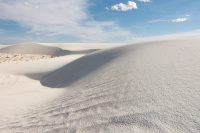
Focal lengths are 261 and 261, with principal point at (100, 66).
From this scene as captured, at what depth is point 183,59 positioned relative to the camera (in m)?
6.14

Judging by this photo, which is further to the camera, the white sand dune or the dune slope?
the dune slope

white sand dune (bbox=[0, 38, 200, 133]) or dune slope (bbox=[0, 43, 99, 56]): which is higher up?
dune slope (bbox=[0, 43, 99, 56])

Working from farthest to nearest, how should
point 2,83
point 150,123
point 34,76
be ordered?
1. point 34,76
2. point 2,83
3. point 150,123

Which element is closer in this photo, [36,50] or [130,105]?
[130,105]

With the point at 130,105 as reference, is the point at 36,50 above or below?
above

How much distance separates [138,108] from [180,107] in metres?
0.60

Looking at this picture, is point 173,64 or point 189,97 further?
point 173,64

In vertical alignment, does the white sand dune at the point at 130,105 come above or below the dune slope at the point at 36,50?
below

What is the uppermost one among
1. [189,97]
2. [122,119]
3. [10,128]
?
[189,97]

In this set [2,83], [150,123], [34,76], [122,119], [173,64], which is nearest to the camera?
[150,123]

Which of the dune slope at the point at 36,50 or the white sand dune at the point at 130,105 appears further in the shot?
the dune slope at the point at 36,50

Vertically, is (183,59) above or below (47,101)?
above

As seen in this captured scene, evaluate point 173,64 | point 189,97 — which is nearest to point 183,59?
point 173,64

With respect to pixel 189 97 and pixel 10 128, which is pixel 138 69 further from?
pixel 10 128
